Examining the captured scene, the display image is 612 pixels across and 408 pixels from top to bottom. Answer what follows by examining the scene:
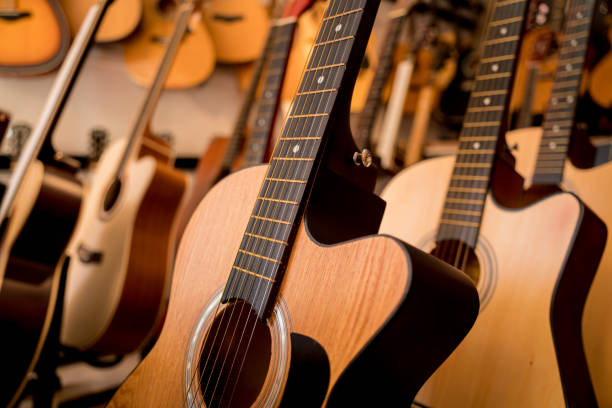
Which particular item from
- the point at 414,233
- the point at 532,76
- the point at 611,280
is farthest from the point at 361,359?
the point at 532,76

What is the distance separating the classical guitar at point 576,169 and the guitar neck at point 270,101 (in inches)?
29.4

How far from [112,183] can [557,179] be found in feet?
5.03

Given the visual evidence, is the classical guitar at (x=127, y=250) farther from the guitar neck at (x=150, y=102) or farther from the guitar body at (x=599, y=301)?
the guitar body at (x=599, y=301)

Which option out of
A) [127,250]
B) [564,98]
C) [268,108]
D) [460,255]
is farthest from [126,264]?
[564,98]

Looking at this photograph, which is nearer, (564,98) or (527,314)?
(527,314)

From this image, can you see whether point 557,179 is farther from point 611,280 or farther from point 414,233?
point 414,233

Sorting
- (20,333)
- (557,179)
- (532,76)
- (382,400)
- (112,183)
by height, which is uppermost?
(532,76)

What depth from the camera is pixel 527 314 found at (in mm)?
834

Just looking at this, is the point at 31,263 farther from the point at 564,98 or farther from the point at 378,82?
the point at 564,98

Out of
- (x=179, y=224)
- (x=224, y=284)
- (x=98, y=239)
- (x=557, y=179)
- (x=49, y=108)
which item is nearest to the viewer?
(x=224, y=284)

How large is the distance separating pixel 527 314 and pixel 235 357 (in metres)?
0.51

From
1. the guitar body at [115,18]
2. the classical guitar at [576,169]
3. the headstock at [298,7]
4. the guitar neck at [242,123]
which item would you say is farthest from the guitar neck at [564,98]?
the guitar body at [115,18]

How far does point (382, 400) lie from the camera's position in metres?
0.58

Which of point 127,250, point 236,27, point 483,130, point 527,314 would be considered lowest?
point 127,250
